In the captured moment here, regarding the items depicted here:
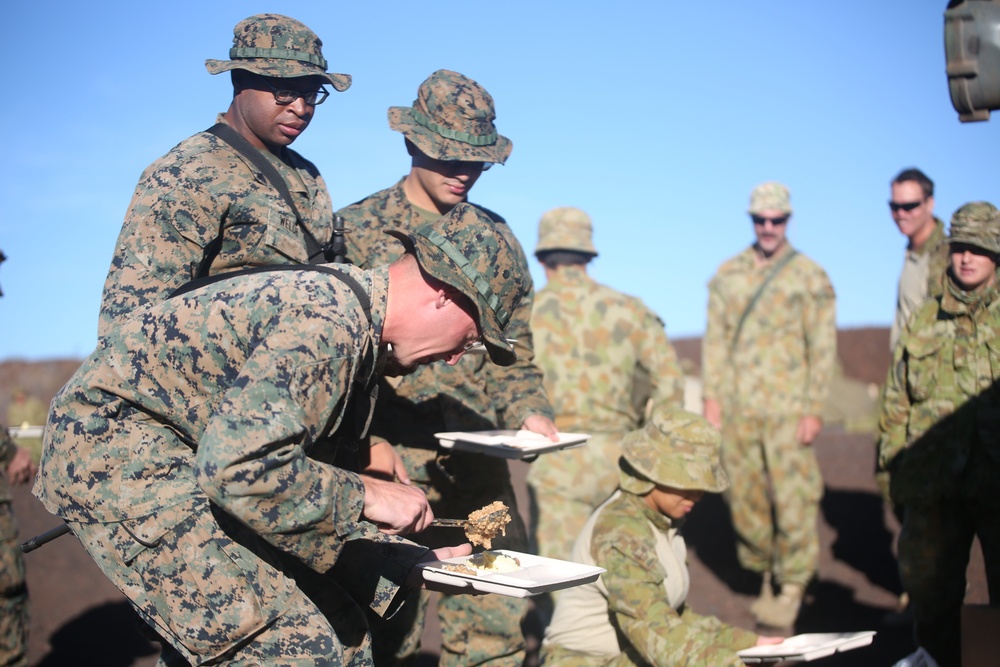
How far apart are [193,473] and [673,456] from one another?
2241mm

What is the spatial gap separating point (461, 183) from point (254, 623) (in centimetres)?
237

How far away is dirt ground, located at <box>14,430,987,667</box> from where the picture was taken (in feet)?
22.6

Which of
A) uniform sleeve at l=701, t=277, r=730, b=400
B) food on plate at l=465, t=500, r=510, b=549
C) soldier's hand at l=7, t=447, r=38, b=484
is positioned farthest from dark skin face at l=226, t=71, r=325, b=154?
uniform sleeve at l=701, t=277, r=730, b=400

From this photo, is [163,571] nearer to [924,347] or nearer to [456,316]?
[456,316]

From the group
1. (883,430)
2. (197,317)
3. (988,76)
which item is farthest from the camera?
(883,430)

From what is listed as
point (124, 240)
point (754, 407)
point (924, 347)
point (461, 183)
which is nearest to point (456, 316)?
point (124, 240)

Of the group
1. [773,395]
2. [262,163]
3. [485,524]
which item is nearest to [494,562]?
[485,524]

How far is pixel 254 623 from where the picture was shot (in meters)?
3.12

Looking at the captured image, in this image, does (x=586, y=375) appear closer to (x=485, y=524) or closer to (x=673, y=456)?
(x=673, y=456)

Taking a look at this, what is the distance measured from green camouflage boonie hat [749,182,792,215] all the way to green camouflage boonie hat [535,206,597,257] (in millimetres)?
1765

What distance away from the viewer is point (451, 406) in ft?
16.2

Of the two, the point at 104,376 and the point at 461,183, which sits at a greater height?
the point at 461,183

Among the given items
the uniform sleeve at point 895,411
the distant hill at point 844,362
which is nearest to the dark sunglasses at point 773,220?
the uniform sleeve at point 895,411

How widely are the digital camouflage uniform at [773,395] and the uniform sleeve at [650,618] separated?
367 centimetres
